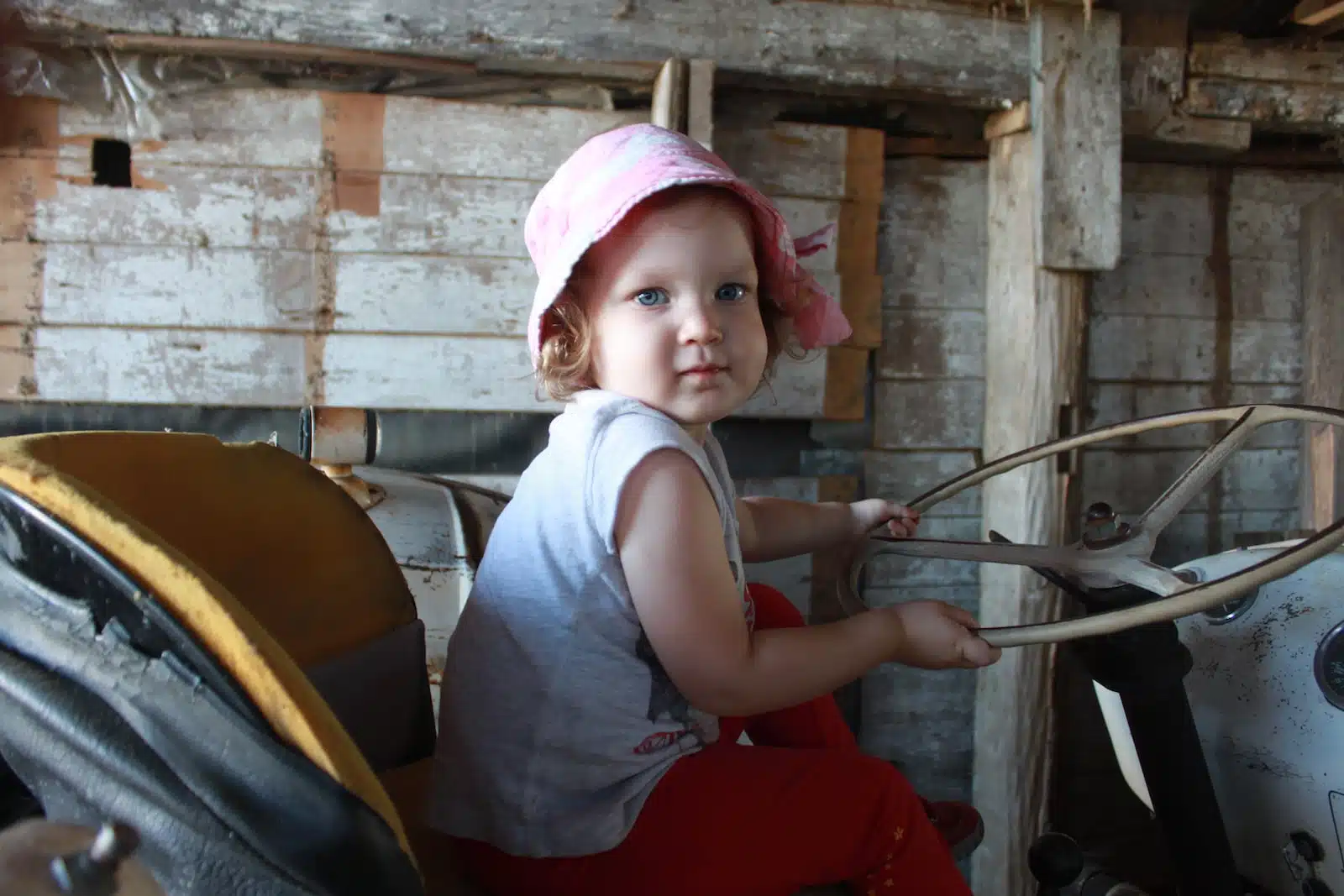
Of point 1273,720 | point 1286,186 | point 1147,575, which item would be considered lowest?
point 1273,720

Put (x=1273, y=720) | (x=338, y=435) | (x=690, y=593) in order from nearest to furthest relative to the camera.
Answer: (x=690, y=593) < (x=1273, y=720) < (x=338, y=435)

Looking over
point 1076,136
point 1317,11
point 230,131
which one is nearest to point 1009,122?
point 1076,136

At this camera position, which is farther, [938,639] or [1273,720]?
[1273,720]

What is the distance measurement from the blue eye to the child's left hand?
1.83ft

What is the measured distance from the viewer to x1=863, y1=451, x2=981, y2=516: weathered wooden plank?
2.41m

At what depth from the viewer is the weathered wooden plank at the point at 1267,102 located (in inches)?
89.7

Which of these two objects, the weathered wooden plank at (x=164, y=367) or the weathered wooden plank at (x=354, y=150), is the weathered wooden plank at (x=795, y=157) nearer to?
the weathered wooden plank at (x=354, y=150)

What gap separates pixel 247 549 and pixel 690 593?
457 mm

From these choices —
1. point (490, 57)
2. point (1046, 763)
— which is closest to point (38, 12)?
point (490, 57)

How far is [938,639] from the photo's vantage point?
1.01m

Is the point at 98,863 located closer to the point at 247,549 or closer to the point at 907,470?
the point at 247,549

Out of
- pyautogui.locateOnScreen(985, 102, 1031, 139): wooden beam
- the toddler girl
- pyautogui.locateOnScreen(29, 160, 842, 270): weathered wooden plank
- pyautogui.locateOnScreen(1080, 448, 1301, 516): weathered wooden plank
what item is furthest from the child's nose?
pyautogui.locateOnScreen(1080, 448, 1301, 516): weathered wooden plank

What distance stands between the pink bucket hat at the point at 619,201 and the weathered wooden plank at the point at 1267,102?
1.67 m

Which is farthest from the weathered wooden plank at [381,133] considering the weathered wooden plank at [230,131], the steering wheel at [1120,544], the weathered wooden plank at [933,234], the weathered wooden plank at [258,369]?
the steering wheel at [1120,544]
